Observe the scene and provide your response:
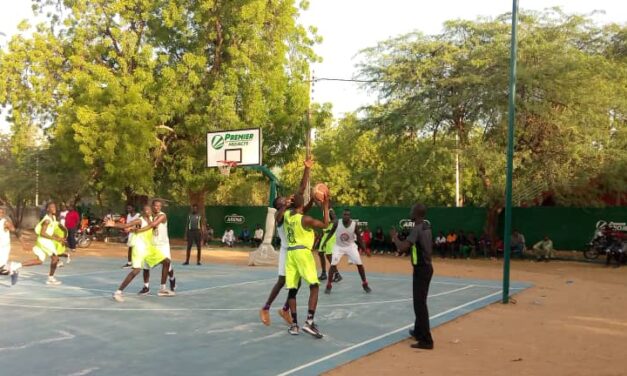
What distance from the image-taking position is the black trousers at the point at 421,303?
790 cm

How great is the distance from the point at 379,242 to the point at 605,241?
29.3ft

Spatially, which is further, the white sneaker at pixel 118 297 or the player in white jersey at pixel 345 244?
the player in white jersey at pixel 345 244

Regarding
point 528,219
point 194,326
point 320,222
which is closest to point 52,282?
point 194,326

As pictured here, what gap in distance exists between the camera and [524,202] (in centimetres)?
2453

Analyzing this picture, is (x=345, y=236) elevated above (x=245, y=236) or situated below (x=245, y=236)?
above

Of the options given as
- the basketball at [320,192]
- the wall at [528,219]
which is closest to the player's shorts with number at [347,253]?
the basketball at [320,192]

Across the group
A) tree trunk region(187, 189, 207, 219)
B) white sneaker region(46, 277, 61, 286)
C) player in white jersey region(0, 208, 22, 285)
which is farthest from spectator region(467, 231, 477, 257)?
player in white jersey region(0, 208, 22, 285)

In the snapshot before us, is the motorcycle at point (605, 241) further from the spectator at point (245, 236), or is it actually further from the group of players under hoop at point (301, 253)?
the spectator at point (245, 236)

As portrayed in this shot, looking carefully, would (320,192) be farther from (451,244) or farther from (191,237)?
(451,244)

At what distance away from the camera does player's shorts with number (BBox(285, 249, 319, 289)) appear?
27.9ft

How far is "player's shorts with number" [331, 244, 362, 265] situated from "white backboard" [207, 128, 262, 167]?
980cm

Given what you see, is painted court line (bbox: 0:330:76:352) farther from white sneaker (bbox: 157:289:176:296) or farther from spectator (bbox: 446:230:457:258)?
spectator (bbox: 446:230:457:258)

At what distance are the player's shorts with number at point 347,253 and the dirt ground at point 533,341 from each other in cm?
262

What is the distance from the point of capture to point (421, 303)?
794cm
